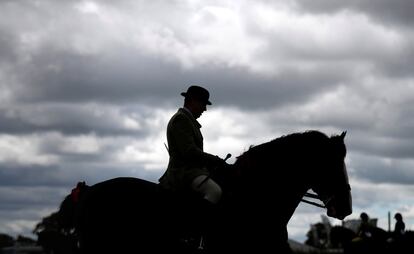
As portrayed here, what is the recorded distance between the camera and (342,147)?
13406 millimetres

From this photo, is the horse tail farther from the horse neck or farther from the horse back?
the horse neck

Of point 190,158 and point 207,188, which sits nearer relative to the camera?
point 207,188

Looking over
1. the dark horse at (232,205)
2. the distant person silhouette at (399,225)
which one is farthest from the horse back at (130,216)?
the distant person silhouette at (399,225)

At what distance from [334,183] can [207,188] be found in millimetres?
2114

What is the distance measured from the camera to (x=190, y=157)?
1329cm

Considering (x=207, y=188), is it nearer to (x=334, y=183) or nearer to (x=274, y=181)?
(x=274, y=181)

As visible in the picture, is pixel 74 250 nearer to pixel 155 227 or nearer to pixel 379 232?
pixel 155 227

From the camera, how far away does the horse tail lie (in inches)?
518

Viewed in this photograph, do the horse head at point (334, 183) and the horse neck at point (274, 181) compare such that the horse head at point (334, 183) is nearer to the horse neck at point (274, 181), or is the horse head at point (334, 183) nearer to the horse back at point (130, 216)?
the horse neck at point (274, 181)

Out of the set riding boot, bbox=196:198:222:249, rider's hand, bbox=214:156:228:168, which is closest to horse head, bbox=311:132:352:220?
rider's hand, bbox=214:156:228:168

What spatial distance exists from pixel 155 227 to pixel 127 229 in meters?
0.46

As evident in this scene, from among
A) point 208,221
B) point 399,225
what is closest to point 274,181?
point 208,221

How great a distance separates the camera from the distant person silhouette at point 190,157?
13.0 m

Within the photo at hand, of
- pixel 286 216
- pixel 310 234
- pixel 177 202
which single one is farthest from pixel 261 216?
pixel 310 234
